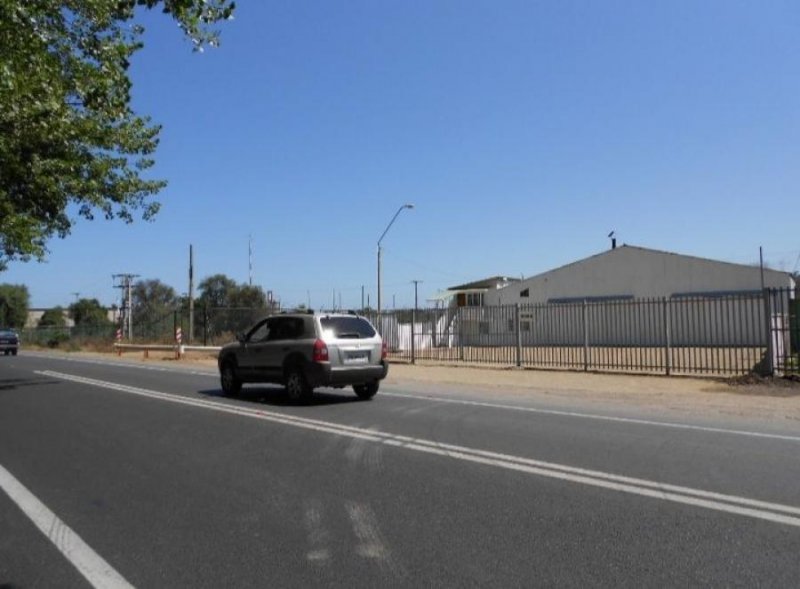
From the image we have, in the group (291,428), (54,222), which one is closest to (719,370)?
(291,428)

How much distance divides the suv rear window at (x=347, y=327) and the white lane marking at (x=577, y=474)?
2.30 metres

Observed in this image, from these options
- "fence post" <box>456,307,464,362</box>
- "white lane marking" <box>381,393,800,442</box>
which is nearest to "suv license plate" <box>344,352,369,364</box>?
"white lane marking" <box>381,393,800,442</box>

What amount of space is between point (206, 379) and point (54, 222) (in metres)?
6.17

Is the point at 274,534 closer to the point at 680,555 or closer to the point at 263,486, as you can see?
the point at 263,486

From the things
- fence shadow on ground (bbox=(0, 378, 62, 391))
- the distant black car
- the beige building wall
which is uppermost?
the beige building wall

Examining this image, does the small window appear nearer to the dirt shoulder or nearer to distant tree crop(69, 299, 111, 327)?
the dirt shoulder

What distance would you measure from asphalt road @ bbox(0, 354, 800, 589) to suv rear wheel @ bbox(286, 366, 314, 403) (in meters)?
1.95

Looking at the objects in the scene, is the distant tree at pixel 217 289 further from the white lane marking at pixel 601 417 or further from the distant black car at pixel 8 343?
the white lane marking at pixel 601 417

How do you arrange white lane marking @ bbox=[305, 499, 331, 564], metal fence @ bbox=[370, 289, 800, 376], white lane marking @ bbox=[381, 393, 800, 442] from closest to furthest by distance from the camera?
white lane marking @ bbox=[305, 499, 331, 564]
white lane marking @ bbox=[381, 393, 800, 442]
metal fence @ bbox=[370, 289, 800, 376]

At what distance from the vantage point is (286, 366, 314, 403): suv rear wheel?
13.4m

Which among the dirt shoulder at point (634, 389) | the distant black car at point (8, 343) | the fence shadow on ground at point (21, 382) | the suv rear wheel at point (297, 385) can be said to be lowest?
the dirt shoulder at point (634, 389)

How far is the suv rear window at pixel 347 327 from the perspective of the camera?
13555 mm

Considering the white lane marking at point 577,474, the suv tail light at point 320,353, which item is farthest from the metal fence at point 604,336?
the white lane marking at point 577,474

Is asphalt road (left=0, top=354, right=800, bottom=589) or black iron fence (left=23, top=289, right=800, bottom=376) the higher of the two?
black iron fence (left=23, top=289, right=800, bottom=376)
